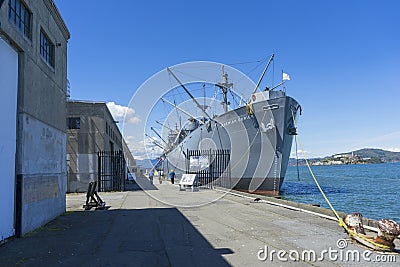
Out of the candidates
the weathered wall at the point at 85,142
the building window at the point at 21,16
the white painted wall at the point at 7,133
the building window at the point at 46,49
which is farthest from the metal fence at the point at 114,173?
the white painted wall at the point at 7,133

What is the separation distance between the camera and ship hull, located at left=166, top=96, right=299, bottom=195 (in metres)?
28.2

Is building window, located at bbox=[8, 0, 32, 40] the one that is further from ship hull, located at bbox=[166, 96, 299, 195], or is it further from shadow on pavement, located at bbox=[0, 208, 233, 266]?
ship hull, located at bbox=[166, 96, 299, 195]

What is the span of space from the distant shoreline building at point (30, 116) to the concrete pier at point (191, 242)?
72cm

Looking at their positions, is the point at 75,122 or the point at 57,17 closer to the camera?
the point at 57,17

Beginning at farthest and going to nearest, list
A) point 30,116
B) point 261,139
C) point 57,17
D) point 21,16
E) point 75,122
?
point 261,139 → point 75,122 → point 57,17 → point 30,116 → point 21,16

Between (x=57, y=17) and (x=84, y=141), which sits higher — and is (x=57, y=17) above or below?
above

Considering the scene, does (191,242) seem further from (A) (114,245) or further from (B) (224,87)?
(B) (224,87)

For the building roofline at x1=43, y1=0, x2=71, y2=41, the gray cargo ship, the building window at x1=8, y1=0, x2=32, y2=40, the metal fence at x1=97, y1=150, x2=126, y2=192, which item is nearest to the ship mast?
the gray cargo ship

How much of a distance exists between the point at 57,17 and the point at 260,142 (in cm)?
1964

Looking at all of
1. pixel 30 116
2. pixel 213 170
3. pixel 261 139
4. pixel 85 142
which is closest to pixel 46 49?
pixel 30 116

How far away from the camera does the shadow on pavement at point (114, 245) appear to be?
21.9 ft

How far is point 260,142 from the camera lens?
95.2ft

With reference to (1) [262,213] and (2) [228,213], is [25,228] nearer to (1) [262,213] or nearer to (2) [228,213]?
(2) [228,213]

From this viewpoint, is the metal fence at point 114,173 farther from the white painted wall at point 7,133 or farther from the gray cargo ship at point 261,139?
the white painted wall at point 7,133
